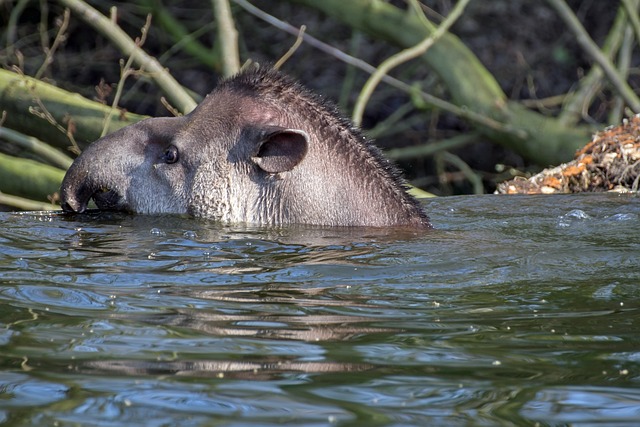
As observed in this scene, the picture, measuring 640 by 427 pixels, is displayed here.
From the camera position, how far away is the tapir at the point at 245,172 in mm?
6734

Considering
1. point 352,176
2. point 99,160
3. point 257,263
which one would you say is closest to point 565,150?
point 352,176

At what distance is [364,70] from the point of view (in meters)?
12.3

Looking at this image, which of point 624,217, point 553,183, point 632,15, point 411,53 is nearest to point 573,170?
point 553,183

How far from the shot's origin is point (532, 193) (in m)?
8.22

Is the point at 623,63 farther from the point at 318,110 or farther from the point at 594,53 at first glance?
the point at 318,110

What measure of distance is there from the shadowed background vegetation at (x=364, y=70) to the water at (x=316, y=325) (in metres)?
2.87

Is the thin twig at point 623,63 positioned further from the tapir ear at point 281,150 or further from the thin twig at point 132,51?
the tapir ear at point 281,150

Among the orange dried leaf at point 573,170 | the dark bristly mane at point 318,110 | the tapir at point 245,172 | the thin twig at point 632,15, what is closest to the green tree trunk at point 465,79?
the thin twig at point 632,15

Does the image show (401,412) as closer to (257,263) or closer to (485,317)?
(485,317)

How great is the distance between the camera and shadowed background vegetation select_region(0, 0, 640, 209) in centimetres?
917

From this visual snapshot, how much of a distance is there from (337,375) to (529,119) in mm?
8229

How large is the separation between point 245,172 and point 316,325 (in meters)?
2.91

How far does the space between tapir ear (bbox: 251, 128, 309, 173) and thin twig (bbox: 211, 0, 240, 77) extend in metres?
3.42

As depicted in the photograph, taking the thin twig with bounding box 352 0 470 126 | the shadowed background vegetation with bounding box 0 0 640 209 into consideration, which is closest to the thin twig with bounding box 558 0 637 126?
the shadowed background vegetation with bounding box 0 0 640 209
